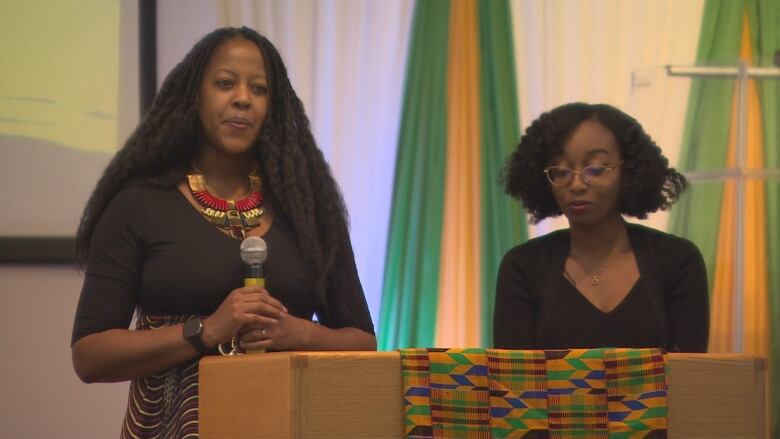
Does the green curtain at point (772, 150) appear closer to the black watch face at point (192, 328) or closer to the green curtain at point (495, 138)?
the green curtain at point (495, 138)

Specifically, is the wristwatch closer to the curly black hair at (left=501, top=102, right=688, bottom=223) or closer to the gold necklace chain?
the gold necklace chain

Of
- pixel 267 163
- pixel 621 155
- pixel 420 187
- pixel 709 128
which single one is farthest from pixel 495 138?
pixel 267 163

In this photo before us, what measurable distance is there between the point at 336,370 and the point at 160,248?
651 mm

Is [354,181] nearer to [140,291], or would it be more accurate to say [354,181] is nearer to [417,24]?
[417,24]

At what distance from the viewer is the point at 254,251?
2.21 meters

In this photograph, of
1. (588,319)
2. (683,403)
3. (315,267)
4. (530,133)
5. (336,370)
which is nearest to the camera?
(336,370)

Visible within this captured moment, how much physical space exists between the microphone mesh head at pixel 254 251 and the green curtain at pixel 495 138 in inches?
93.5

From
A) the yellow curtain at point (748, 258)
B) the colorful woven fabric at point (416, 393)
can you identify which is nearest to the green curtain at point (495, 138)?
the yellow curtain at point (748, 258)

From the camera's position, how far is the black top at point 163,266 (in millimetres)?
2309

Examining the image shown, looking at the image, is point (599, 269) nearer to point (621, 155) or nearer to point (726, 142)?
point (621, 155)

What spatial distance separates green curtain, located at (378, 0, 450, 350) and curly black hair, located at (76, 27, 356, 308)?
1813 millimetres

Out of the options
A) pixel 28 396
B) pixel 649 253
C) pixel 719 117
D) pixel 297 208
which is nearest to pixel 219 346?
pixel 297 208

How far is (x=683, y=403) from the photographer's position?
2.01 meters

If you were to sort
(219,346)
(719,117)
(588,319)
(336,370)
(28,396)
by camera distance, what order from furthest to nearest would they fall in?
(719,117) < (28,396) < (588,319) < (219,346) < (336,370)
